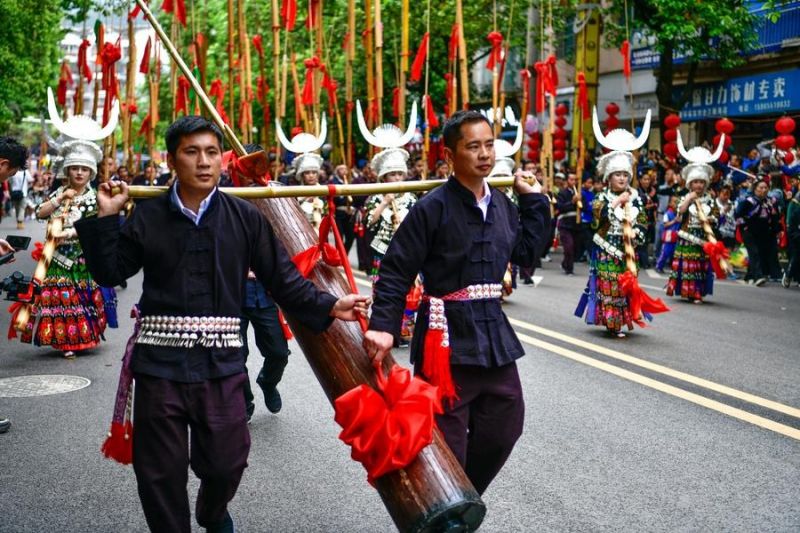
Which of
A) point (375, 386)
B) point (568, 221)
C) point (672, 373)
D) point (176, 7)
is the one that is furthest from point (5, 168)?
point (568, 221)

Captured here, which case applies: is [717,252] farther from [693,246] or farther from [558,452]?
[558,452]

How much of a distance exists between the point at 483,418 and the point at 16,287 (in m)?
2.32

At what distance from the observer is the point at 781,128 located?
15.8 metres

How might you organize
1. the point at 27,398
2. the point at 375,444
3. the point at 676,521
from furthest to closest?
the point at 27,398 → the point at 676,521 → the point at 375,444

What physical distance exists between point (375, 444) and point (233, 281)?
31.2 inches

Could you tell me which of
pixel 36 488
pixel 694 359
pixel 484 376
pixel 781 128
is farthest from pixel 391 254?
pixel 781 128

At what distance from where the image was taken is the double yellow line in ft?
20.6

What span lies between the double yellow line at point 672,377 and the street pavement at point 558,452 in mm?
22

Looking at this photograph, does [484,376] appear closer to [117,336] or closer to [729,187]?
[117,336]

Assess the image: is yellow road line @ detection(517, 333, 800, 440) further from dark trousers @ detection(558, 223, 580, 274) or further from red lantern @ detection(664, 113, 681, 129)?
red lantern @ detection(664, 113, 681, 129)

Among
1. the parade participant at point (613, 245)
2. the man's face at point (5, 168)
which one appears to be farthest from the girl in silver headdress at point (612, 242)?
the man's face at point (5, 168)

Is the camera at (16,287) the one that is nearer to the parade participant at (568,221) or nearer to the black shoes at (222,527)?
the black shoes at (222,527)

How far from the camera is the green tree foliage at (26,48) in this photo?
1836cm

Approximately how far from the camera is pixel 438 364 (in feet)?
12.5
